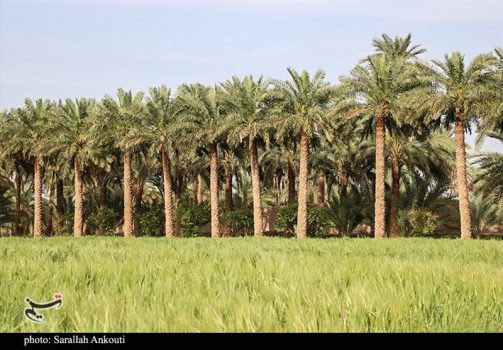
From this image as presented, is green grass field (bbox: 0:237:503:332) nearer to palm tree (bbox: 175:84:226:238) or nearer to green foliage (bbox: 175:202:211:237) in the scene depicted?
palm tree (bbox: 175:84:226:238)

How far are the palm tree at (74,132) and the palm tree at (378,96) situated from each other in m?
17.0

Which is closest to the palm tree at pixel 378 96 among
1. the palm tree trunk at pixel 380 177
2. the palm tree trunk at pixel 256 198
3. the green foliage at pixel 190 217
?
the palm tree trunk at pixel 380 177

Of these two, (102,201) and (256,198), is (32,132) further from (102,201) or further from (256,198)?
(256,198)

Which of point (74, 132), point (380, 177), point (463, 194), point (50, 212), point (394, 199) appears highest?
point (74, 132)

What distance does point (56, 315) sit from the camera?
498 centimetres

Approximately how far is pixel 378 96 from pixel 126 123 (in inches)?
644

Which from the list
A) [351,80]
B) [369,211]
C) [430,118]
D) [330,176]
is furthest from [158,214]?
[430,118]

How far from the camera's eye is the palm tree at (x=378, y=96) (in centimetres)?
3069

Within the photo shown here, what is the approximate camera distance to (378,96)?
31297 mm

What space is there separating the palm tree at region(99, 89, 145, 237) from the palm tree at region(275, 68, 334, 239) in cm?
940

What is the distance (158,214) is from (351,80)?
21.0m

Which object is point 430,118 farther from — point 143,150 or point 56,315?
point 56,315

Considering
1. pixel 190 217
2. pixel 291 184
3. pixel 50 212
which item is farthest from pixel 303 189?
pixel 50 212

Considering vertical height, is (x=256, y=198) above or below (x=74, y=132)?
below
